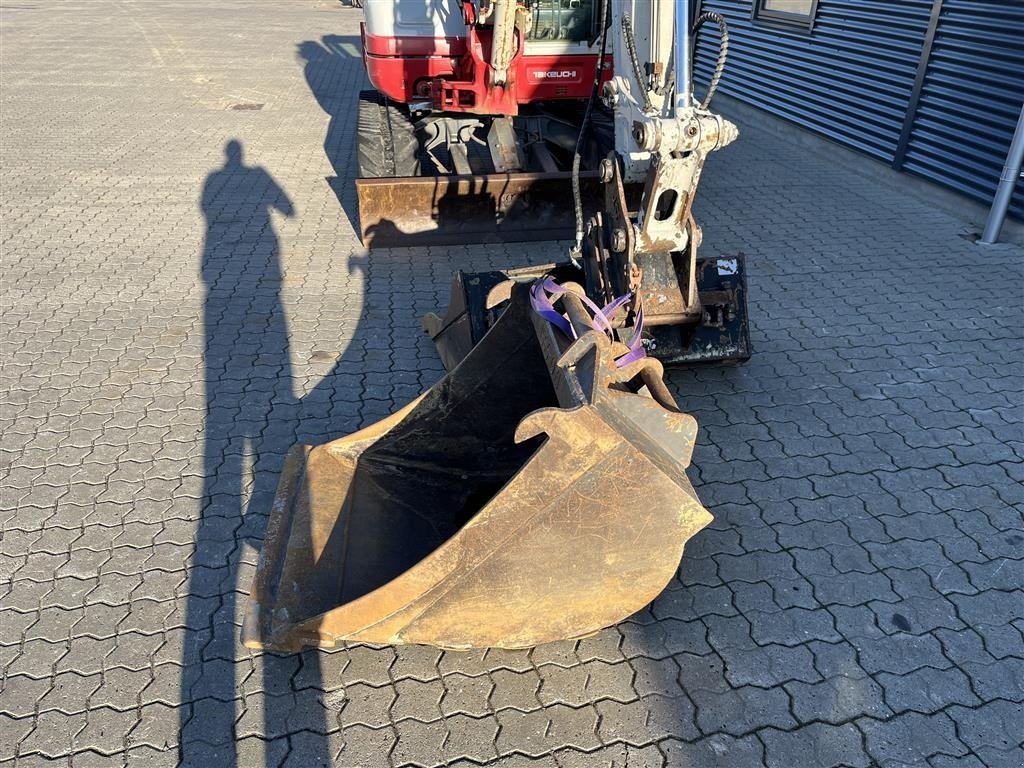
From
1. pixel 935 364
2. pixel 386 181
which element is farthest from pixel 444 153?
pixel 935 364

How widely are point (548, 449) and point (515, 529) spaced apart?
31cm

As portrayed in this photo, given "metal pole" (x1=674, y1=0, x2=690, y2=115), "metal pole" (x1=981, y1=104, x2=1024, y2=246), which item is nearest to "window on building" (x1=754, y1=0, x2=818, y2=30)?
"metal pole" (x1=981, y1=104, x2=1024, y2=246)

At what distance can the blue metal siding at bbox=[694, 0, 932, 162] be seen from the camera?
26.7ft

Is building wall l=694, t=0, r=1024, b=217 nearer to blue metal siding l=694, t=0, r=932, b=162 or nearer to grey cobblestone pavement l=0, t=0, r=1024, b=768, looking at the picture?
blue metal siding l=694, t=0, r=932, b=162

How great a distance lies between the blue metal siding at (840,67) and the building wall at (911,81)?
0.01 m

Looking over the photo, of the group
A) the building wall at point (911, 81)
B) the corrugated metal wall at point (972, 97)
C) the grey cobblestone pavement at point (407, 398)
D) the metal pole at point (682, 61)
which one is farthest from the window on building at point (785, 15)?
the metal pole at point (682, 61)

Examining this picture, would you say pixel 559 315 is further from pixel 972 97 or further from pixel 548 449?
pixel 972 97

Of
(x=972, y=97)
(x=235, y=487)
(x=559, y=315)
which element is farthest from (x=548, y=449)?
(x=972, y=97)

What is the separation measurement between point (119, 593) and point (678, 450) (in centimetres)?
239

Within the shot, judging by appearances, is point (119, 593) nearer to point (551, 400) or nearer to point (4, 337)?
point (551, 400)

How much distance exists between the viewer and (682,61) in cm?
366

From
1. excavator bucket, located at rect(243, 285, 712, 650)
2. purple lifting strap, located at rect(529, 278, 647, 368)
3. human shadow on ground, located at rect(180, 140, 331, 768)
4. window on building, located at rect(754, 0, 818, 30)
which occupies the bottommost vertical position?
human shadow on ground, located at rect(180, 140, 331, 768)

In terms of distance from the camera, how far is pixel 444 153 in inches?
355

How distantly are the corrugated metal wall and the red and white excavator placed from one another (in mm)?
4162
